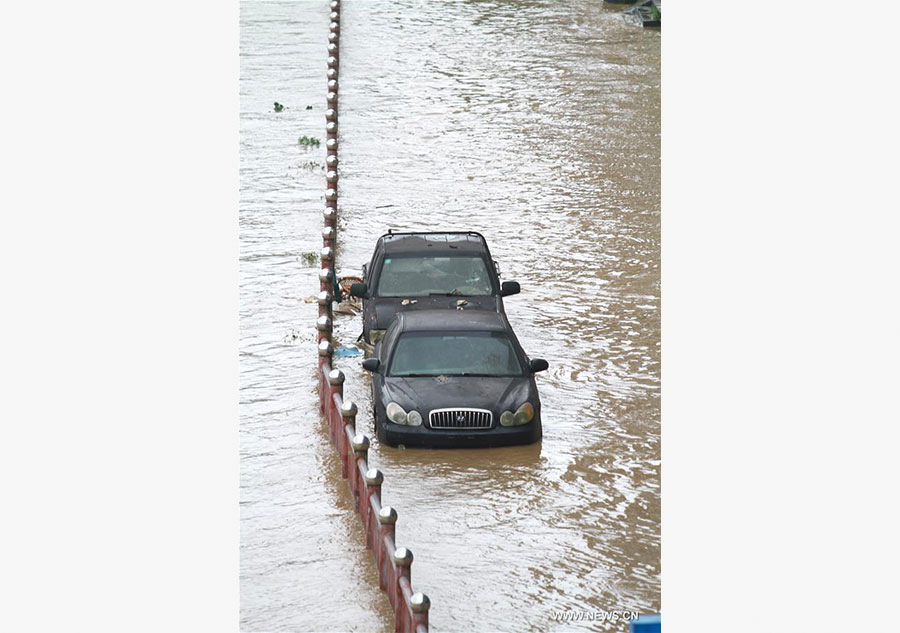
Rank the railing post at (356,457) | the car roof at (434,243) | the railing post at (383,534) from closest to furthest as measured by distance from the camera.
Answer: the railing post at (383,534) < the railing post at (356,457) < the car roof at (434,243)

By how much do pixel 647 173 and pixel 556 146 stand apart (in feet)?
6.86

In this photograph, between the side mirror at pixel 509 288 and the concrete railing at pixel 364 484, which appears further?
the side mirror at pixel 509 288

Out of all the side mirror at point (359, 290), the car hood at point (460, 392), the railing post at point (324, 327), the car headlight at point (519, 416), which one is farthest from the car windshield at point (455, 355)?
the side mirror at point (359, 290)

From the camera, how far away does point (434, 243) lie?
17469 mm

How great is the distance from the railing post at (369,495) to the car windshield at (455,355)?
2319mm

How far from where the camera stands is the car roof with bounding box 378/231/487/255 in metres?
17.3

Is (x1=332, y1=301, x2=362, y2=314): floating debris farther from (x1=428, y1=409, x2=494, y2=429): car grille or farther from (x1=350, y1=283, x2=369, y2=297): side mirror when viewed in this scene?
(x1=428, y1=409, x2=494, y2=429): car grille

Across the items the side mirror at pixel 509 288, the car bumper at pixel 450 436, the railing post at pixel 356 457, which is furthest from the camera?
the side mirror at pixel 509 288

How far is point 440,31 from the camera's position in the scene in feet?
108

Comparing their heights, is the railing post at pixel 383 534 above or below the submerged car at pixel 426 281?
below

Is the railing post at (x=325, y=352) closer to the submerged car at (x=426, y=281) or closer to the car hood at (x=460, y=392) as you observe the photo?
the car hood at (x=460, y=392)

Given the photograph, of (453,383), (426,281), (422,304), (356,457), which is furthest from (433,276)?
(356,457)

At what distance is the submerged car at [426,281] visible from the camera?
651 inches

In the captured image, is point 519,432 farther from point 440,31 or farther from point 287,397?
point 440,31
